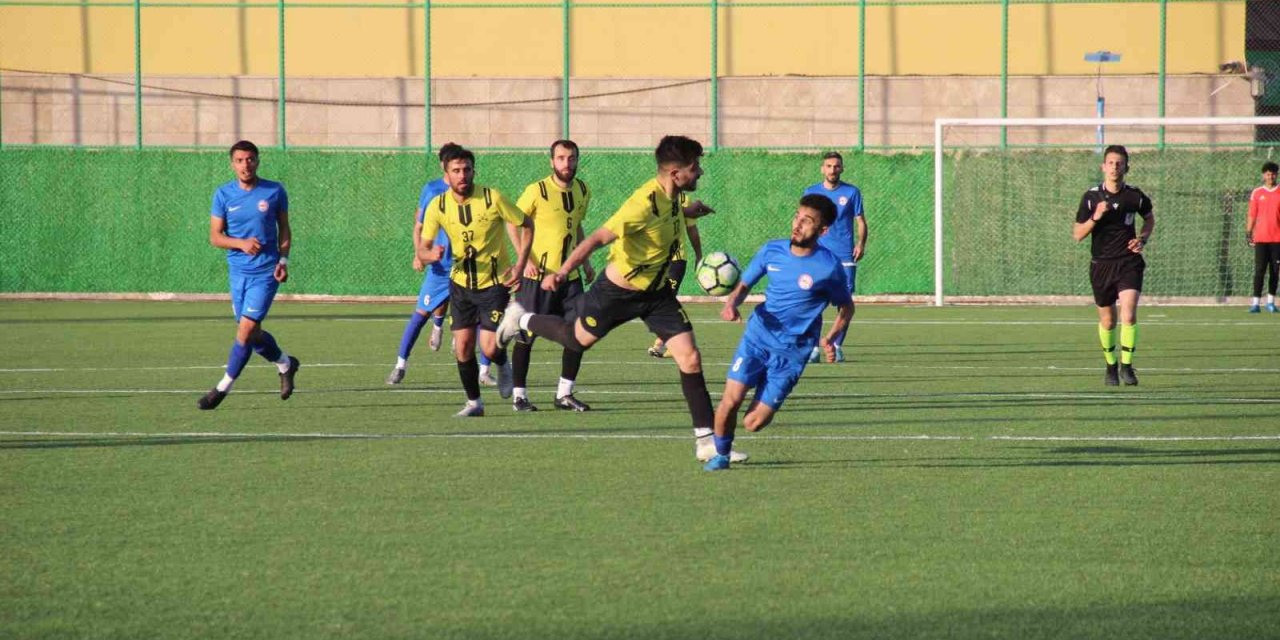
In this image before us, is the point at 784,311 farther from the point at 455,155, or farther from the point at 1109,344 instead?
the point at 1109,344

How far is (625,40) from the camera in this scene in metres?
33.8

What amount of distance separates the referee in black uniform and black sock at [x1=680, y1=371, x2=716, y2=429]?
5895mm

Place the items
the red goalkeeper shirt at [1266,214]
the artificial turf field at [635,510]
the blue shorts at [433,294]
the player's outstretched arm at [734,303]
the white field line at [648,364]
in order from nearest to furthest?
the artificial turf field at [635,510]
the player's outstretched arm at [734,303]
the blue shorts at [433,294]
the white field line at [648,364]
the red goalkeeper shirt at [1266,214]

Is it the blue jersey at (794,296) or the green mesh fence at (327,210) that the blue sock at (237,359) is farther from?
the green mesh fence at (327,210)

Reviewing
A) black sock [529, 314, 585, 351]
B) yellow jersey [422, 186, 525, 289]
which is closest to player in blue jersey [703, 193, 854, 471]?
black sock [529, 314, 585, 351]

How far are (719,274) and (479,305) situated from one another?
264 centimetres

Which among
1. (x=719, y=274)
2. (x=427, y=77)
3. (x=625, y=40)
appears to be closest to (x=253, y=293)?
(x=719, y=274)

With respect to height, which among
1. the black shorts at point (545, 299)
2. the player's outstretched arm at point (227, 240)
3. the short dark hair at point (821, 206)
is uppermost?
the short dark hair at point (821, 206)

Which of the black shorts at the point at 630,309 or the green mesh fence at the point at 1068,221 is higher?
the green mesh fence at the point at 1068,221

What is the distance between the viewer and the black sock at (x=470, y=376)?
12.2m

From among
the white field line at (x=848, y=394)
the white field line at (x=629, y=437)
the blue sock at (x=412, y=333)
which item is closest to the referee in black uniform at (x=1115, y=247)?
the white field line at (x=848, y=394)

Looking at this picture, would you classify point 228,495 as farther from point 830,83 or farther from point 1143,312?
point 830,83

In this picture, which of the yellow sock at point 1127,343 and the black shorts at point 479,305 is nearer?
the black shorts at point 479,305

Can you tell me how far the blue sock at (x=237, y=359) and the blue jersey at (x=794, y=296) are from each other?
4849mm
